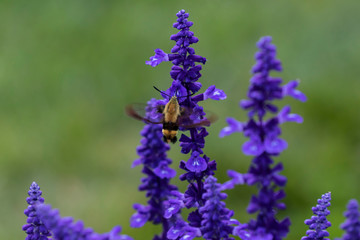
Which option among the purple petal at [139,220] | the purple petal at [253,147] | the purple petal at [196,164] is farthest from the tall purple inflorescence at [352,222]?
the purple petal at [139,220]

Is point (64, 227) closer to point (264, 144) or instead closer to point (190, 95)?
point (264, 144)

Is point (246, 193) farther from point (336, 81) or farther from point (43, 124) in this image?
point (43, 124)

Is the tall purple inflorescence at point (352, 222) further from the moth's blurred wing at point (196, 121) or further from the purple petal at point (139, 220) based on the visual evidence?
the purple petal at point (139, 220)

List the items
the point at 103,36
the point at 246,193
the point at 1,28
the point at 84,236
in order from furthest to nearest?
1. the point at 1,28
2. the point at 103,36
3. the point at 246,193
4. the point at 84,236

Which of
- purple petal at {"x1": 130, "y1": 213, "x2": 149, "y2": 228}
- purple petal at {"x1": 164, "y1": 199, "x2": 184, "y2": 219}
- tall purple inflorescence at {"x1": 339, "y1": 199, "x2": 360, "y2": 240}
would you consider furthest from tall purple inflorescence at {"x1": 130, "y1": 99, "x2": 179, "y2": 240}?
tall purple inflorescence at {"x1": 339, "y1": 199, "x2": 360, "y2": 240}

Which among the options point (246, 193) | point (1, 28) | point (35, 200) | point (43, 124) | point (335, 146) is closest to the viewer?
point (35, 200)

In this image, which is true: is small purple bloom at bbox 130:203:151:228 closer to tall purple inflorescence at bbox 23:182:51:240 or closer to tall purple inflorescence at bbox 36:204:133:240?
tall purple inflorescence at bbox 23:182:51:240

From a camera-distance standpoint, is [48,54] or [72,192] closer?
[72,192]

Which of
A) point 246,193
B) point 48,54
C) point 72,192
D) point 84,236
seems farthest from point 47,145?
point 84,236
